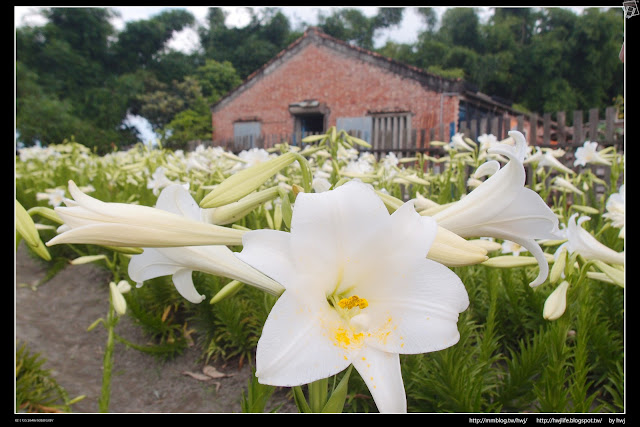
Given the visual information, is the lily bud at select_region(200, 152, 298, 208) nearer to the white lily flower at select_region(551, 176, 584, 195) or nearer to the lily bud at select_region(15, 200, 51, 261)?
the lily bud at select_region(15, 200, 51, 261)

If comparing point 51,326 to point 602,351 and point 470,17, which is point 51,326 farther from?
point 470,17

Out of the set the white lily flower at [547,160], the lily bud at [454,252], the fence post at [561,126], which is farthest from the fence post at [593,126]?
the lily bud at [454,252]

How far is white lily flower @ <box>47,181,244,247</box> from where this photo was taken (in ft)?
1.89

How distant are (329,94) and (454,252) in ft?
49.5

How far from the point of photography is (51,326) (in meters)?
2.91

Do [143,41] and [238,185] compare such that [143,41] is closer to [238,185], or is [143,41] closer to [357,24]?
[357,24]

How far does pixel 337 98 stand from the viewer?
14.9 m

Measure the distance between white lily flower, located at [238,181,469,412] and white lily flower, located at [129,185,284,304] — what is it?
13 cm

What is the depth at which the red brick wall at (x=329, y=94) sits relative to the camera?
1342 cm

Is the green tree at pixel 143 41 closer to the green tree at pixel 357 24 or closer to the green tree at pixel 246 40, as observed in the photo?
the green tree at pixel 246 40

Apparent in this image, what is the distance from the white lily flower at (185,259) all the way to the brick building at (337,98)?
1105 cm

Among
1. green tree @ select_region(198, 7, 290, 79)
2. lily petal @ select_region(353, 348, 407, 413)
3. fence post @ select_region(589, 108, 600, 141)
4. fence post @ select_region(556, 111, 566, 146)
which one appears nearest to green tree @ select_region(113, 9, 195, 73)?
green tree @ select_region(198, 7, 290, 79)

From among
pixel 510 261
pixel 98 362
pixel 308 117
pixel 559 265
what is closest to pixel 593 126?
pixel 559 265
